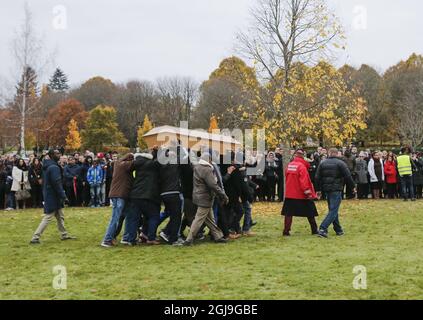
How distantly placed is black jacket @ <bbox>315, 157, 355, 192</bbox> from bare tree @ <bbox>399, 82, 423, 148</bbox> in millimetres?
44967

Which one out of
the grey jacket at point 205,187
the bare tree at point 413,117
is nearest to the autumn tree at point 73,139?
the bare tree at point 413,117

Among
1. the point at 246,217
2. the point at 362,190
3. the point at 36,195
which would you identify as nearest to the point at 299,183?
the point at 246,217

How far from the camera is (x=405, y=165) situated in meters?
20.7

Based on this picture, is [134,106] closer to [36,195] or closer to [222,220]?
[36,195]

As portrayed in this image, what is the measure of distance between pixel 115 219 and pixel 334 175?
5.14 meters

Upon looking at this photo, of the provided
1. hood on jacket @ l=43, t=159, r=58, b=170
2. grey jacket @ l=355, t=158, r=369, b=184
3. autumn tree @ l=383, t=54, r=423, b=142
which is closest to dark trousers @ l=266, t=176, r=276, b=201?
grey jacket @ l=355, t=158, r=369, b=184

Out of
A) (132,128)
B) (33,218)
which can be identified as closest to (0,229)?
(33,218)

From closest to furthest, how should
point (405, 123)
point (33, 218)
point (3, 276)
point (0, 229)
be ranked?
1. point (3, 276)
2. point (0, 229)
3. point (33, 218)
4. point (405, 123)

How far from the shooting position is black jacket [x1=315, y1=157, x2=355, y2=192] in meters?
12.7

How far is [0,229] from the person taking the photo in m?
14.7

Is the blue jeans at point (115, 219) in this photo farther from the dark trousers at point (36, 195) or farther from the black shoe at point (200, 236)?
the dark trousers at point (36, 195)
